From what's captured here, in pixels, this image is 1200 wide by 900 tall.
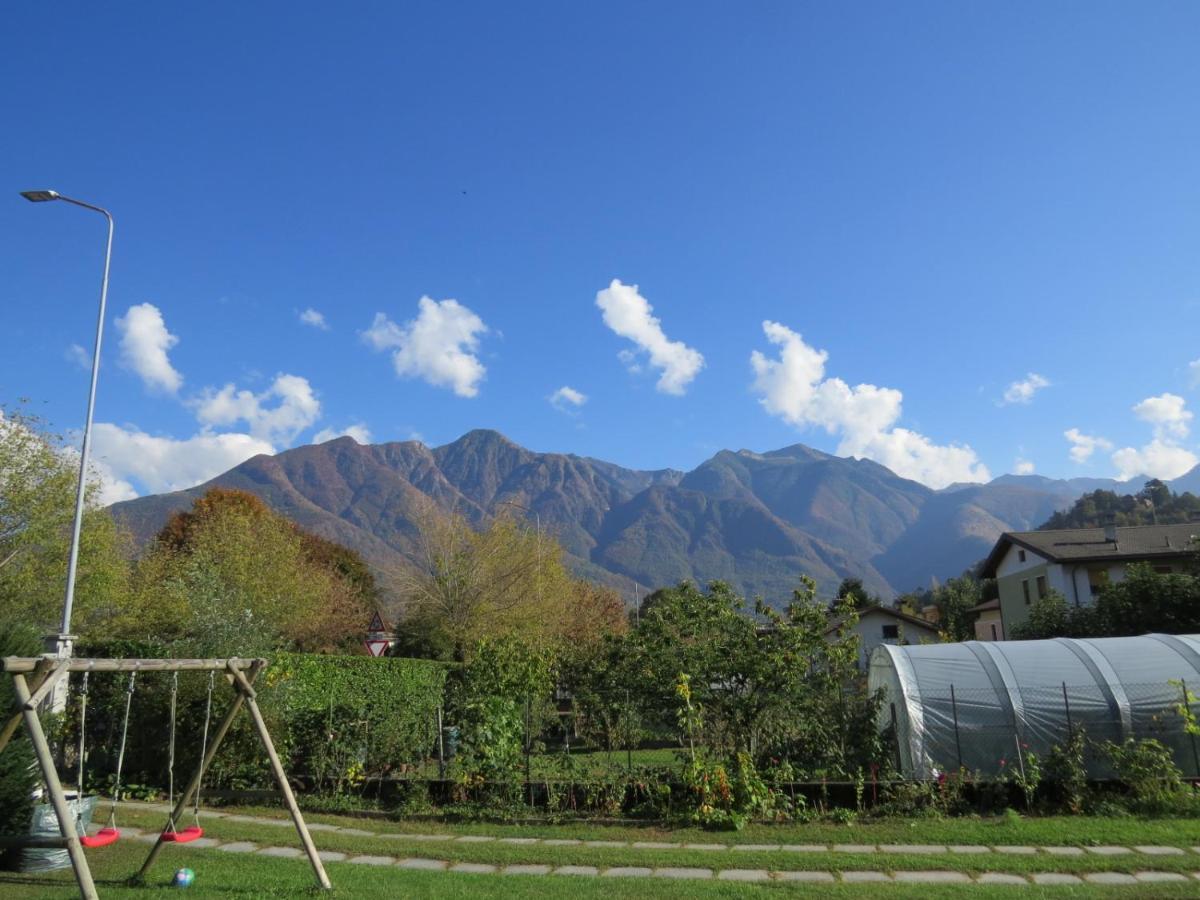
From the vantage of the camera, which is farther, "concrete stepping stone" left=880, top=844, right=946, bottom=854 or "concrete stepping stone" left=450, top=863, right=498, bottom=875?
"concrete stepping stone" left=880, top=844, right=946, bottom=854

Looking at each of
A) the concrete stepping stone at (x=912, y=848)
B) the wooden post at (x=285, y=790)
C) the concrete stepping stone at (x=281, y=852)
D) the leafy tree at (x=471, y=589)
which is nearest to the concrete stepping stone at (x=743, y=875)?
the concrete stepping stone at (x=912, y=848)

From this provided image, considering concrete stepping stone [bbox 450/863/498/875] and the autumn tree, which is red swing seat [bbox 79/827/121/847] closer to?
concrete stepping stone [bbox 450/863/498/875]

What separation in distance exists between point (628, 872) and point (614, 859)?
509 mm

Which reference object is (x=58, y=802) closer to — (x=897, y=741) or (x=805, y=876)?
(x=805, y=876)

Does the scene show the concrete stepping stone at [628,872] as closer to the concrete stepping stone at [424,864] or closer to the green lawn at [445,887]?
the green lawn at [445,887]

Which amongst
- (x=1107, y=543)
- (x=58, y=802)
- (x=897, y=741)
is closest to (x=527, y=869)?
(x=58, y=802)

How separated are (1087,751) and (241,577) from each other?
31309 millimetres

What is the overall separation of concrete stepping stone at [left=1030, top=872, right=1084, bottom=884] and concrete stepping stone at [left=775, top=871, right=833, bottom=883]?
2122 millimetres

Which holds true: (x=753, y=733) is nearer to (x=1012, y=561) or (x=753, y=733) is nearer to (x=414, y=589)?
(x=414, y=589)

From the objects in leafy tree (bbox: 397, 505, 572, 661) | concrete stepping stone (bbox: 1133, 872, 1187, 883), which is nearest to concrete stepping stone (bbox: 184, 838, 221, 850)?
concrete stepping stone (bbox: 1133, 872, 1187, 883)

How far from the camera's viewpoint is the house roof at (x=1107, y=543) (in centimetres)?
3762

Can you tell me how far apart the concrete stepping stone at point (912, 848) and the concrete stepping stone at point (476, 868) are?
4.68 metres

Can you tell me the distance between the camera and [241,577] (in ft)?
111

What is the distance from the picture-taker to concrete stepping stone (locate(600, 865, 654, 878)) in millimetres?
8656
